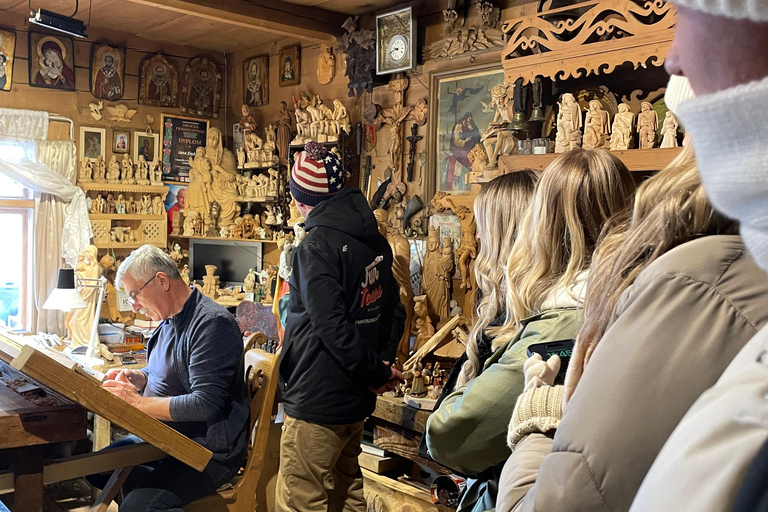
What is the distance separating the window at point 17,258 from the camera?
6141mm

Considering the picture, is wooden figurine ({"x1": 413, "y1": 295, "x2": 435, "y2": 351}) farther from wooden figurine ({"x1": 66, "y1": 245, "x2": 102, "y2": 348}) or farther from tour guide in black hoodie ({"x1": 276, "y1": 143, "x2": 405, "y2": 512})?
wooden figurine ({"x1": 66, "y1": 245, "x2": 102, "y2": 348})

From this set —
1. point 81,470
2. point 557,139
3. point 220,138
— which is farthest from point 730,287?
point 220,138

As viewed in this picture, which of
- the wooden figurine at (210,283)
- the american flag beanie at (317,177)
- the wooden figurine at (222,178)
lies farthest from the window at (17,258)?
the american flag beanie at (317,177)

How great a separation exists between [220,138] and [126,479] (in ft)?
16.0

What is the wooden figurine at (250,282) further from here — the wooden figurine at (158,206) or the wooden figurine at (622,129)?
the wooden figurine at (622,129)

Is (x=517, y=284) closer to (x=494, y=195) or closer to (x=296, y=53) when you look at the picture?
(x=494, y=195)

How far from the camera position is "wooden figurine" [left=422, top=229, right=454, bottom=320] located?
4.77 m

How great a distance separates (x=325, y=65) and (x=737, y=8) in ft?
18.9

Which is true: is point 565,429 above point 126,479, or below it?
above

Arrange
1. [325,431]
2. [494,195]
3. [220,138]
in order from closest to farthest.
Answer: [494,195]
[325,431]
[220,138]

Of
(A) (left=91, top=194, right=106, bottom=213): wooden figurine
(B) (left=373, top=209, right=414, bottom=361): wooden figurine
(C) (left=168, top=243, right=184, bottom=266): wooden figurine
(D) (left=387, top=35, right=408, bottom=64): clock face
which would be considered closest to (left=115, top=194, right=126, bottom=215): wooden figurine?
(A) (left=91, top=194, right=106, bottom=213): wooden figurine

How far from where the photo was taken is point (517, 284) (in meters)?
1.59

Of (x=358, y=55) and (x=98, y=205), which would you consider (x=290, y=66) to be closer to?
(x=358, y=55)

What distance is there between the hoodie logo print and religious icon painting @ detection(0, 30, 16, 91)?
4.47m
